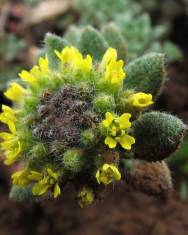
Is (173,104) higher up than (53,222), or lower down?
higher up

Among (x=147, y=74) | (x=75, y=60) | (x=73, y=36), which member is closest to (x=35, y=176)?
(x=75, y=60)

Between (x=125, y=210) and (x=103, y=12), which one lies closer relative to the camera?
(x=125, y=210)

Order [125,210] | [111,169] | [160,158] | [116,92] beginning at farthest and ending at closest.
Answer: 1. [125,210]
2. [160,158]
3. [116,92]
4. [111,169]

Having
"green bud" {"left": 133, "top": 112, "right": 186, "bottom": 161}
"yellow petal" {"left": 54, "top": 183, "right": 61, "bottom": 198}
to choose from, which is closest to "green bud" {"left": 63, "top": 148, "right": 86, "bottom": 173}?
"yellow petal" {"left": 54, "top": 183, "right": 61, "bottom": 198}

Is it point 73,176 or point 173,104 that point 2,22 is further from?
point 73,176

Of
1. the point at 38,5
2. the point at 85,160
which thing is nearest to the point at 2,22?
the point at 38,5

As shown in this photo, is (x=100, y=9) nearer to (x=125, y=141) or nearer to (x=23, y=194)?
(x=23, y=194)

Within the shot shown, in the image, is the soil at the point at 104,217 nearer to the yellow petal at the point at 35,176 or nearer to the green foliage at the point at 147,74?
the green foliage at the point at 147,74
